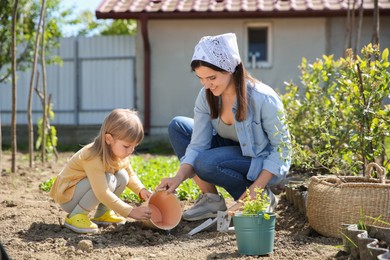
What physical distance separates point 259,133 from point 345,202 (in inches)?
32.0

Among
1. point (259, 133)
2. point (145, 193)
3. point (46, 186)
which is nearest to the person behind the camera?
point (259, 133)

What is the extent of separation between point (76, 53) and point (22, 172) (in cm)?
671

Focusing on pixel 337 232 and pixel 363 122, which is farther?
pixel 363 122

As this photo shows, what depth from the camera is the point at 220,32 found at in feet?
40.8

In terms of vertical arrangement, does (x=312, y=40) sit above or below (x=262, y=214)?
above

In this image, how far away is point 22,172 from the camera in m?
7.61

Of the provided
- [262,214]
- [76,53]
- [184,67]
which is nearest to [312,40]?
[184,67]

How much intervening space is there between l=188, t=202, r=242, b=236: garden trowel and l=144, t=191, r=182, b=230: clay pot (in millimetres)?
144

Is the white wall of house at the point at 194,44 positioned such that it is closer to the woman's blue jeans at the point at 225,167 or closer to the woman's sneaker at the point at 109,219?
the woman's blue jeans at the point at 225,167

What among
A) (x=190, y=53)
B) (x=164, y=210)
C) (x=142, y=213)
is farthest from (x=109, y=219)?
(x=190, y=53)

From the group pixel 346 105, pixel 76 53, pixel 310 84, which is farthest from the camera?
pixel 76 53

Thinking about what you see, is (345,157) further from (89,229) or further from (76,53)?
(76,53)

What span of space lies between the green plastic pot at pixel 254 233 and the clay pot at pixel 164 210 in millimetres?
778

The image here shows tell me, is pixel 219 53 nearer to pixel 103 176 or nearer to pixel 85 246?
pixel 103 176
